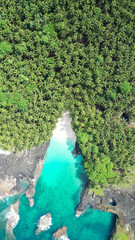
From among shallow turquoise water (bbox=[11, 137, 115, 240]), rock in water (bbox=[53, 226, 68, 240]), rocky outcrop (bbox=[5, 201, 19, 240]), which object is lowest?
rocky outcrop (bbox=[5, 201, 19, 240])

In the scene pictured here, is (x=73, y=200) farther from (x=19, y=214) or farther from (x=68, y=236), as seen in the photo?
(x=19, y=214)

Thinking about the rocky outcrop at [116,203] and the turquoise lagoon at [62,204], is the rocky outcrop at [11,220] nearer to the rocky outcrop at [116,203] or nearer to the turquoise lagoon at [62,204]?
the turquoise lagoon at [62,204]

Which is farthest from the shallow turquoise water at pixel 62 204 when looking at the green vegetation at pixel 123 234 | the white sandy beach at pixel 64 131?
the green vegetation at pixel 123 234

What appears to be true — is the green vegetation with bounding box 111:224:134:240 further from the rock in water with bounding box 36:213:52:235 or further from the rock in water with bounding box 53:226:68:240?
the rock in water with bounding box 36:213:52:235

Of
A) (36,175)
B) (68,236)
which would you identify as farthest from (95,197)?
(36,175)

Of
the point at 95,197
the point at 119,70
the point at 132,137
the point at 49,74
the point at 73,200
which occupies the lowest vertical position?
the point at 73,200

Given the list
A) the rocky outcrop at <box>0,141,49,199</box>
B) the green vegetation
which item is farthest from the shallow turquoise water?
the green vegetation

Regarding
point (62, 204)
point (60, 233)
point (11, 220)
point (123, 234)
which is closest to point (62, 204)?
point (62, 204)

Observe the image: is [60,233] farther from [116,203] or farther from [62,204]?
[116,203]
